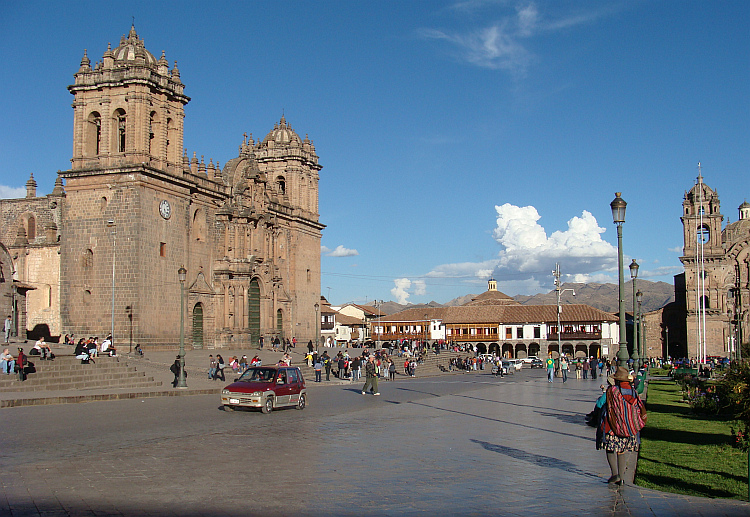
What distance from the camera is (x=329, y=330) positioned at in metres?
90.9

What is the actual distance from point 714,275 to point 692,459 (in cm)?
6985

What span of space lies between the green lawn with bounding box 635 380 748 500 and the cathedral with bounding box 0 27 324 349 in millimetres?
29773

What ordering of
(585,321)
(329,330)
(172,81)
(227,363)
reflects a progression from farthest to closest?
(329,330) → (585,321) → (172,81) → (227,363)

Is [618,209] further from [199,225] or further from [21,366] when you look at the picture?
[199,225]

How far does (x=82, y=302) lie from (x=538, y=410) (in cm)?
2993

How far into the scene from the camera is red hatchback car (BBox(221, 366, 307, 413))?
18.5 m

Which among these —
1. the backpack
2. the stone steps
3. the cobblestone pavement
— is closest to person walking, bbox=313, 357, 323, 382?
the stone steps

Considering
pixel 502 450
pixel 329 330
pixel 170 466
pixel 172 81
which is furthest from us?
pixel 329 330

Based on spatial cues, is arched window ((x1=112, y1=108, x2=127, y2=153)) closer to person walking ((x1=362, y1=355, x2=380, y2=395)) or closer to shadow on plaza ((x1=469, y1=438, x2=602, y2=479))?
person walking ((x1=362, y1=355, x2=380, y2=395))

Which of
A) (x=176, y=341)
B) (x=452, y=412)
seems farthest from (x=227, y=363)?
(x=452, y=412)

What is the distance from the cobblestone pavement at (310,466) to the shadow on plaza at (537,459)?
0.10 feet

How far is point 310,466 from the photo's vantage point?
33.2ft

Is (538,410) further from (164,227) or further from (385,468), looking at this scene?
(164,227)

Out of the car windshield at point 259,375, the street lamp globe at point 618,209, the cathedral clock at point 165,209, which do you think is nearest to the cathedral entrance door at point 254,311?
the cathedral clock at point 165,209
